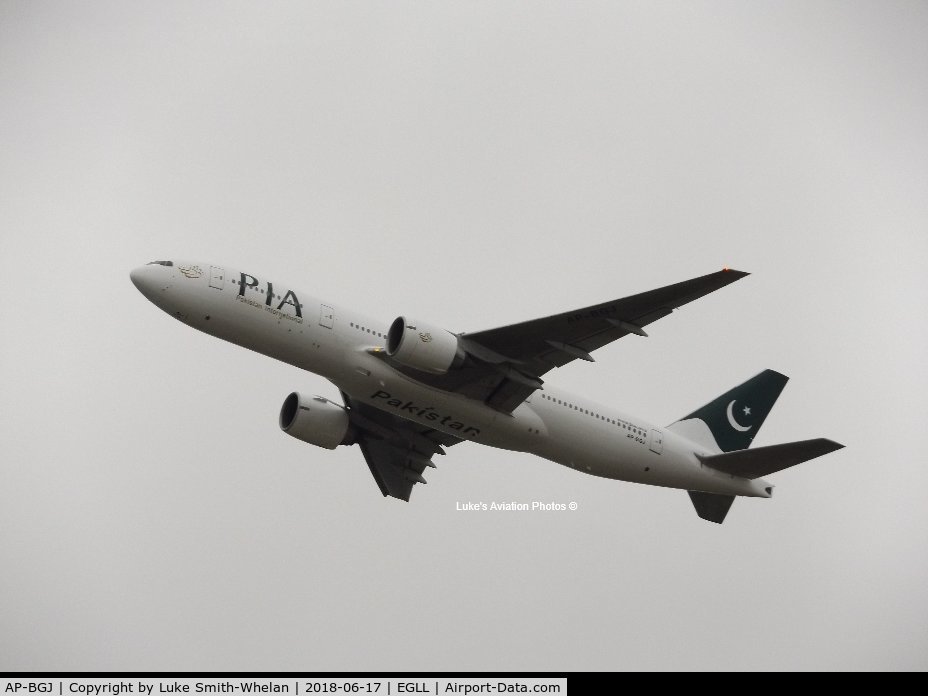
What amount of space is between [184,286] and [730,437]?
1967cm

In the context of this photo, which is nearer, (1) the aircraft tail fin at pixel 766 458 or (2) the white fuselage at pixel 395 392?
(2) the white fuselage at pixel 395 392

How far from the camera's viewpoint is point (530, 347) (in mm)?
27875

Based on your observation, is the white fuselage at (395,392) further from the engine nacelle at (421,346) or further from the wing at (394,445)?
the wing at (394,445)

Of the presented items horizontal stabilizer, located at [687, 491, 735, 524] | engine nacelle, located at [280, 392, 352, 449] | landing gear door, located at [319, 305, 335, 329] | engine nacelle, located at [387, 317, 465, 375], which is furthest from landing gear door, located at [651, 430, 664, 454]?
landing gear door, located at [319, 305, 335, 329]

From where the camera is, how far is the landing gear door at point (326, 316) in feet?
89.5

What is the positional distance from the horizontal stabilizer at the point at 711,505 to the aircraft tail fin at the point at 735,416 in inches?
68.7

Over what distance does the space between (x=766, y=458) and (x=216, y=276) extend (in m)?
17.8

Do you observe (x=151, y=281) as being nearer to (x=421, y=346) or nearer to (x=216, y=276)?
(x=216, y=276)

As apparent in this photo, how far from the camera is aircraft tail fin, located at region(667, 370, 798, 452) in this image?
3444 centimetres

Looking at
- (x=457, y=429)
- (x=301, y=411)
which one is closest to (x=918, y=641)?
(x=457, y=429)

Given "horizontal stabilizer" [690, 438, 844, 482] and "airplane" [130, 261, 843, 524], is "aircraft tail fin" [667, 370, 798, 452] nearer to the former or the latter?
"airplane" [130, 261, 843, 524]

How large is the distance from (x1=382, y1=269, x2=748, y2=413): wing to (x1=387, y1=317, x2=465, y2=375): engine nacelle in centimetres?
78

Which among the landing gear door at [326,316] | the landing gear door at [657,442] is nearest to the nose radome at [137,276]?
the landing gear door at [326,316]

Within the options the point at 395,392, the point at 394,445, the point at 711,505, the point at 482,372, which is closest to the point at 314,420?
the point at 394,445
